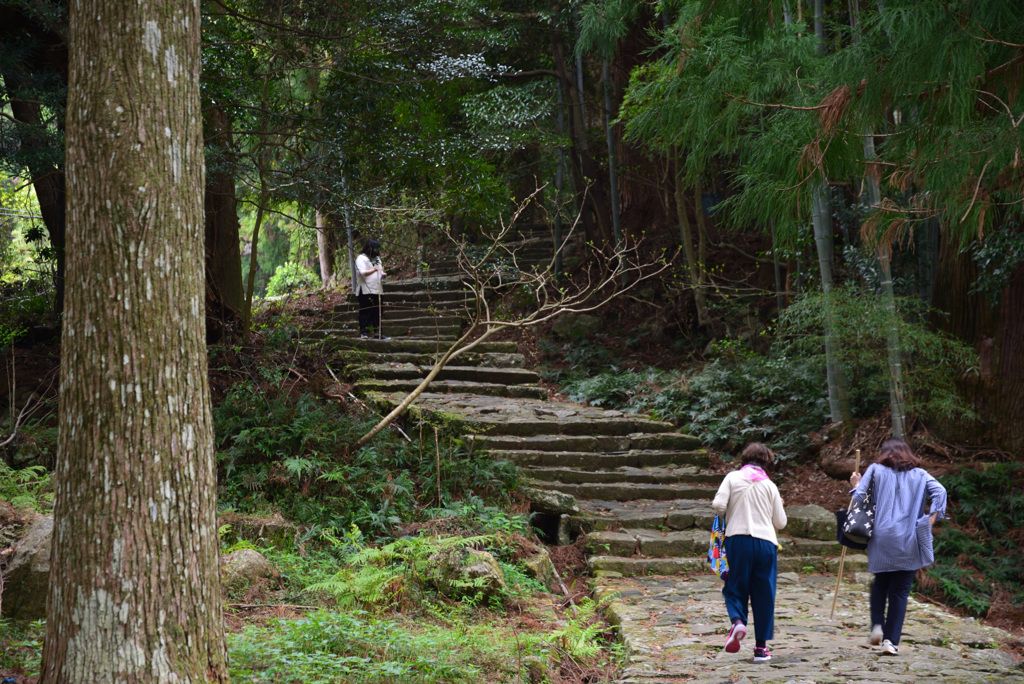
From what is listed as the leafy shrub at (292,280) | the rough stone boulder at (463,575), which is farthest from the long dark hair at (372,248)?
the leafy shrub at (292,280)

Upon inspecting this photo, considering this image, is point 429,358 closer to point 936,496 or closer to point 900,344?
point 900,344

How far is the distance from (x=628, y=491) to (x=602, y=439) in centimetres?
111

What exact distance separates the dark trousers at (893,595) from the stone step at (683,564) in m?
2.79

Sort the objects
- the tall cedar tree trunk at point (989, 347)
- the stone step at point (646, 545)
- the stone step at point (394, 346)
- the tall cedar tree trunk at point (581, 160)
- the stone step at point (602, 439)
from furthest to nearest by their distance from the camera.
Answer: the tall cedar tree trunk at point (581, 160)
the stone step at point (394, 346)
the stone step at point (602, 439)
the tall cedar tree trunk at point (989, 347)
the stone step at point (646, 545)

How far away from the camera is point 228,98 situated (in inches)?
357

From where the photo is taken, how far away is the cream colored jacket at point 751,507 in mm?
5109

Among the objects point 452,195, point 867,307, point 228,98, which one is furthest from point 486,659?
point 452,195

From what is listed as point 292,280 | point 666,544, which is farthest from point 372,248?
point 292,280

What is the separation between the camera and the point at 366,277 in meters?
12.5

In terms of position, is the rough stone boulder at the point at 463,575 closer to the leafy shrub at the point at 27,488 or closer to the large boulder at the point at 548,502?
the large boulder at the point at 548,502

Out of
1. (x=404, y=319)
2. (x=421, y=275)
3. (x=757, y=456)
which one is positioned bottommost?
(x=757, y=456)

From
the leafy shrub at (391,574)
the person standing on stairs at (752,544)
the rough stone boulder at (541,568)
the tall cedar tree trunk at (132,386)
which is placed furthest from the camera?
the rough stone boulder at (541,568)

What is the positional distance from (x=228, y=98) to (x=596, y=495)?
641 cm

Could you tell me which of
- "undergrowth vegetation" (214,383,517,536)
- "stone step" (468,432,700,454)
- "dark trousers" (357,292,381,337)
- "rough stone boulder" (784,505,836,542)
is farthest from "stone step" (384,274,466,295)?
"rough stone boulder" (784,505,836,542)
